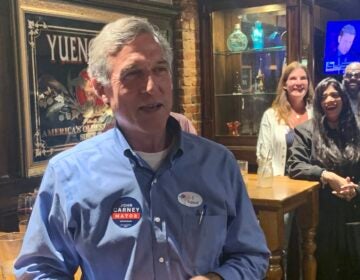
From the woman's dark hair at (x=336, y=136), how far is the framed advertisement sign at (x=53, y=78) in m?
1.34

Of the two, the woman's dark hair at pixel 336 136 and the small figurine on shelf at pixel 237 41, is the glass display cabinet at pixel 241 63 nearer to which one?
the small figurine on shelf at pixel 237 41

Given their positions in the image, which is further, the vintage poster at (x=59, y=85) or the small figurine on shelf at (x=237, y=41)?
the small figurine on shelf at (x=237, y=41)

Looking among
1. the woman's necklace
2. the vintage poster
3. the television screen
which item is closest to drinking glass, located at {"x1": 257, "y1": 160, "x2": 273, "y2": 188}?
the woman's necklace

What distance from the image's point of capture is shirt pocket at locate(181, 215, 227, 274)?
1.19m

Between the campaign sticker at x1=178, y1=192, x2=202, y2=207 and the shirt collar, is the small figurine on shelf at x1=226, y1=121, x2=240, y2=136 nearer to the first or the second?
the shirt collar

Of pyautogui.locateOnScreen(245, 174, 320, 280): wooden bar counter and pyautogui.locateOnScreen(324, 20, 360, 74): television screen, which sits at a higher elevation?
pyautogui.locateOnScreen(324, 20, 360, 74): television screen

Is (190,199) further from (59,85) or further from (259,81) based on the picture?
(259,81)

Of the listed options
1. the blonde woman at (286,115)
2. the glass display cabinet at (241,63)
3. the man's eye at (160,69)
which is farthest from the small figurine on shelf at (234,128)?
the man's eye at (160,69)

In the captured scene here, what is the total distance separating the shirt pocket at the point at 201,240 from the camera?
119 cm

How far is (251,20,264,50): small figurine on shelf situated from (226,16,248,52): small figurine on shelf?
0.07m

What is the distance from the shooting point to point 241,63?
446cm

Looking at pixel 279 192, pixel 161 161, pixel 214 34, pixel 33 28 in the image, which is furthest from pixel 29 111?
pixel 214 34

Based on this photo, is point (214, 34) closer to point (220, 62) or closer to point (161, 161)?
point (220, 62)

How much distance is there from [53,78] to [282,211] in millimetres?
1450
